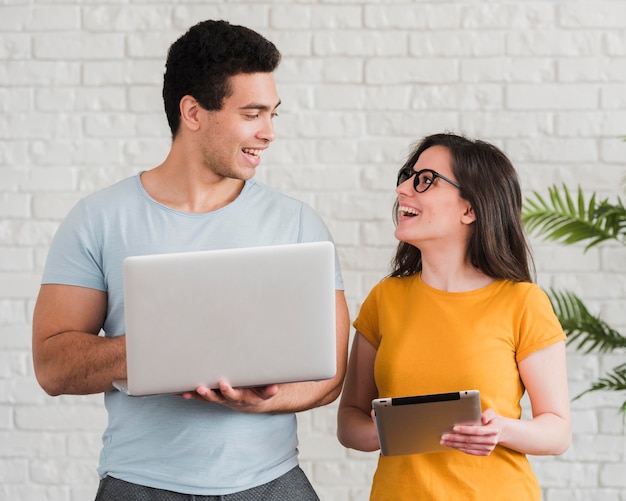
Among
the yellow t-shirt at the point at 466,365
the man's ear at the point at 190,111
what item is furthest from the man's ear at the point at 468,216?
the man's ear at the point at 190,111

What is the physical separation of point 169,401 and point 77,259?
338mm

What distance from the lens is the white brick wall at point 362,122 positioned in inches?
111

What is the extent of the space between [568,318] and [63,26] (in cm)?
183

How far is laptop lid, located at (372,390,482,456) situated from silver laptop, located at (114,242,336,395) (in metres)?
0.14

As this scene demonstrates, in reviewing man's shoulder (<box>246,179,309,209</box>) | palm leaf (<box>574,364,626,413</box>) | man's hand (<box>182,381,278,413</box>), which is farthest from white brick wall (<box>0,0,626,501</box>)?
man's hand (<box>182,381,278,413</box>)

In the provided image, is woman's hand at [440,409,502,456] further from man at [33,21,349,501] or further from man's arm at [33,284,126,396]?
man's arm at [33,284,126,396]

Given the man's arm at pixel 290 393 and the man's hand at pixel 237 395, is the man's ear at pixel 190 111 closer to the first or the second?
the man's arm at pixel 290 393

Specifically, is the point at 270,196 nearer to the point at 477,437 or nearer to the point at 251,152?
the point at 251,152

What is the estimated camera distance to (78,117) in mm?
2865

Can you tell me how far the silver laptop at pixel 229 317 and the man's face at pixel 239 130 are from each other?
1.36ft

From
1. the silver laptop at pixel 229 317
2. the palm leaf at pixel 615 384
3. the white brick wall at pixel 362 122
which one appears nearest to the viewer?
the silver laptop at pixel 229 317

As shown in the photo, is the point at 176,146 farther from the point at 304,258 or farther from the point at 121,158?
the point at 121,158

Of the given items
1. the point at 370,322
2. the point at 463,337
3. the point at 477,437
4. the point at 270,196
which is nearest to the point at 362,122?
the point at 270,196

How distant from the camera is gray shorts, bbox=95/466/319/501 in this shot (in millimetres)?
1687
